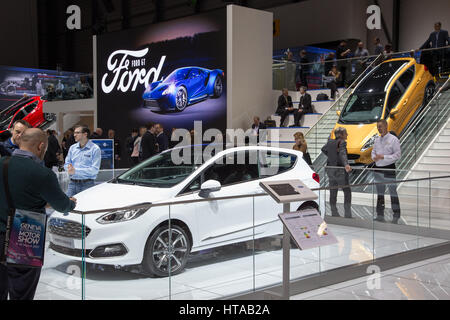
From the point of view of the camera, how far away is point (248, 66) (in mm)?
16141

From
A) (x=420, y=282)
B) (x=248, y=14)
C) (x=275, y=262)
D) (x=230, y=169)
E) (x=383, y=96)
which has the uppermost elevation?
(x=248, y=14)

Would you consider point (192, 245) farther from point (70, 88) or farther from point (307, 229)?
point (70, 88)

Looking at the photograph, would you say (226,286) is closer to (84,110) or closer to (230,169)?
(230,169)

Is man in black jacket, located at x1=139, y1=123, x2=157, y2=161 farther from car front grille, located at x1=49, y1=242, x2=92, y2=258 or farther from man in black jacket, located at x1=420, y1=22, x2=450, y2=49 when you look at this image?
man in black jacket, located at x1=420, y1=22, x2=450, y2=49

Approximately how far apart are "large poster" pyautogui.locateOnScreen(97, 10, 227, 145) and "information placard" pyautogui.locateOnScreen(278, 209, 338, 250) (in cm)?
1134

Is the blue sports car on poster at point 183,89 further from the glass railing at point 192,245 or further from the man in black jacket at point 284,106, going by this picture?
the glass railing at point 192,245

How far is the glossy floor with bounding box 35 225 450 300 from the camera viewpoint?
3818 millimetres

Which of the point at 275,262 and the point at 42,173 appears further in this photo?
the point at 275,262

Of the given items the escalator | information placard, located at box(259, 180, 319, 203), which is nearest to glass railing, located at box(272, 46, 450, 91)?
the escalator

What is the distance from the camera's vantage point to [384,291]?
216 inches

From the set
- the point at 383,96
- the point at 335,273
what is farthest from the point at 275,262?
the point at 383,96

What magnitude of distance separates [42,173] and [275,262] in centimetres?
233

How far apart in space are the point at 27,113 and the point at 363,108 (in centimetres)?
1347

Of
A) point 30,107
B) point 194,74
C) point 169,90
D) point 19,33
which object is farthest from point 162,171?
point 19,33
